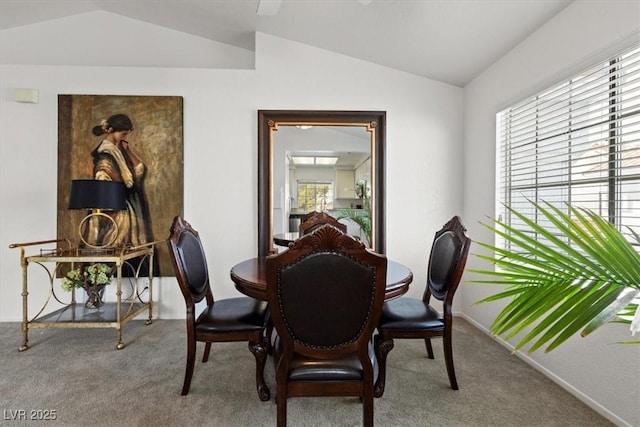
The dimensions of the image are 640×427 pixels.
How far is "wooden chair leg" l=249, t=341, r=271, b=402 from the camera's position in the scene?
5.74ft

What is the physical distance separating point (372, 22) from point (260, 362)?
264 centimetres

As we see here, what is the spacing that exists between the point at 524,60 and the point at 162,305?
12.5 ft

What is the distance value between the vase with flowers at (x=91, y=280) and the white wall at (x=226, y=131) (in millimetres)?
526

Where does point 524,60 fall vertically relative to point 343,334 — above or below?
above

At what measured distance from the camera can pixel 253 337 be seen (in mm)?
1809

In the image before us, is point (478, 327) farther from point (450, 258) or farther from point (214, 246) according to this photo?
point (214, 246)

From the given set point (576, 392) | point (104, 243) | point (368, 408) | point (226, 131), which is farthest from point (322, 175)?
point (576, 392)

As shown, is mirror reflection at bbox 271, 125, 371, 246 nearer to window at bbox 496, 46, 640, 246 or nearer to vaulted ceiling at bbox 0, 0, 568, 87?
vaulted ceiling at bbox 0, 0, 568, 87

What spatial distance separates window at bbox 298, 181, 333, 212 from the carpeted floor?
4.78ft

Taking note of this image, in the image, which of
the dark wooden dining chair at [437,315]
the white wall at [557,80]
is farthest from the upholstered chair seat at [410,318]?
the white wall at [557,80]

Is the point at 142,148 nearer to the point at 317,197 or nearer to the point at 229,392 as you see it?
the point at 317,197

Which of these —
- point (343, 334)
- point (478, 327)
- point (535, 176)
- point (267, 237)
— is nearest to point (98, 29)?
point (267, 237)

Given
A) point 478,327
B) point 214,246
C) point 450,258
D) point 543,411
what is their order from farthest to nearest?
point 214,246 < point 478,327 < point 450,258 < point 543,411

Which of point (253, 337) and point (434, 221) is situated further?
point (434, 221)
